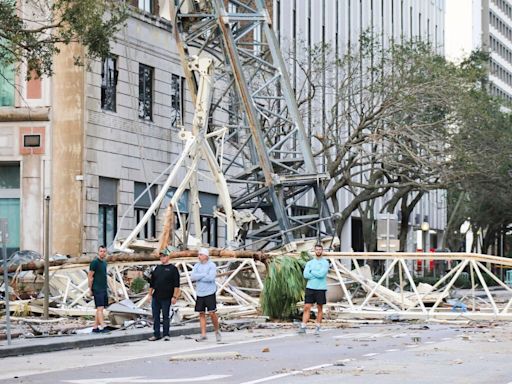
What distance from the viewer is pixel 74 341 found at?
2433cm

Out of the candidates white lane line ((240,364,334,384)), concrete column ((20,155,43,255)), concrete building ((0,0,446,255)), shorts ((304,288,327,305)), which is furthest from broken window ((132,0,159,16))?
white lane line ((240,364,334,384))

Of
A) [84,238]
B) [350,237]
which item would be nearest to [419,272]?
[350,237]

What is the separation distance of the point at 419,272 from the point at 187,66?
46.5m

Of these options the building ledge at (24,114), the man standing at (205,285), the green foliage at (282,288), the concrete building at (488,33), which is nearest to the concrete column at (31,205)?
the building ledge at (24,114)

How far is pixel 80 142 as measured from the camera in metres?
43.4

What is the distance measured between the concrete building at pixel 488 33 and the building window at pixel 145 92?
65300 mm

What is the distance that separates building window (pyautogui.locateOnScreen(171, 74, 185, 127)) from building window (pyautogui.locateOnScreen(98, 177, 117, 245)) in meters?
5.46

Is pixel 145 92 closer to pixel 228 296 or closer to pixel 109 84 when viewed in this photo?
pixel 109 84

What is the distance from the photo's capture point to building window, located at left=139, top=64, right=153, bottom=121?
47.9m

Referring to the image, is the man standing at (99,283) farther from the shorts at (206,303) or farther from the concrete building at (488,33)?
the concrete building at (488,33)

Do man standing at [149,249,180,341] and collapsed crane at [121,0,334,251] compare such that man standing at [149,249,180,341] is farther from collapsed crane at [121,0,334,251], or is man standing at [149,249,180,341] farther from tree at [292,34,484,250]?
tree at [292,34,484,250]

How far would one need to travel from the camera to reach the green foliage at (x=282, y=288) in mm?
31516

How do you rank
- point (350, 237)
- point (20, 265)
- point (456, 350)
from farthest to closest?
1. point (350, 237)
2. point (20, 265)
3. point (456, 350)

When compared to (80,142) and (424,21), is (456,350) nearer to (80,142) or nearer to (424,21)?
(80,142)
